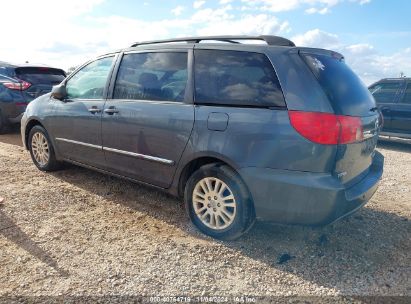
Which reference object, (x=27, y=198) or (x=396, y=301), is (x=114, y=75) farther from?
(x=396, y=301)

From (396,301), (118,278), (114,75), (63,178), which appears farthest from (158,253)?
(63,178)

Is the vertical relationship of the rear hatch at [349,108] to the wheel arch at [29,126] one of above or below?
above

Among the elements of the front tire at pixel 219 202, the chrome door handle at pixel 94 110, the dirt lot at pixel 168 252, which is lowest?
the dirt lot at pixel 168 252

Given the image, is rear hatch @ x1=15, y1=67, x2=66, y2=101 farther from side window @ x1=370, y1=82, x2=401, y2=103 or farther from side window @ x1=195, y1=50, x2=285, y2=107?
side window @ x1=370, y1=82, x2=401, y2=103

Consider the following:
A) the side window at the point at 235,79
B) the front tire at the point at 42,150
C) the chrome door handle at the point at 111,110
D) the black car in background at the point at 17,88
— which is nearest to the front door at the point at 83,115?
the chrome door handle at the point at 111,110

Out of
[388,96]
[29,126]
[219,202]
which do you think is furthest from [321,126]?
[388,96]

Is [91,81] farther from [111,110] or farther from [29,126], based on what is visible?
[29,126]

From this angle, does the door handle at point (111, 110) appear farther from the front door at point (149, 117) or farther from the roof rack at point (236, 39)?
the roof rack at point (236, 39)

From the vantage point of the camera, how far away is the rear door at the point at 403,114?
8289mm

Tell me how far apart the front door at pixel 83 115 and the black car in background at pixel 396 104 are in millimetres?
6984

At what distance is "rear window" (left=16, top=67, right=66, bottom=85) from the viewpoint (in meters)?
7.76

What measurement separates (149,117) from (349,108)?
188 cm

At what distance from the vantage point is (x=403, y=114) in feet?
27.3

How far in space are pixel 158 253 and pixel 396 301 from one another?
1860 millimetres
